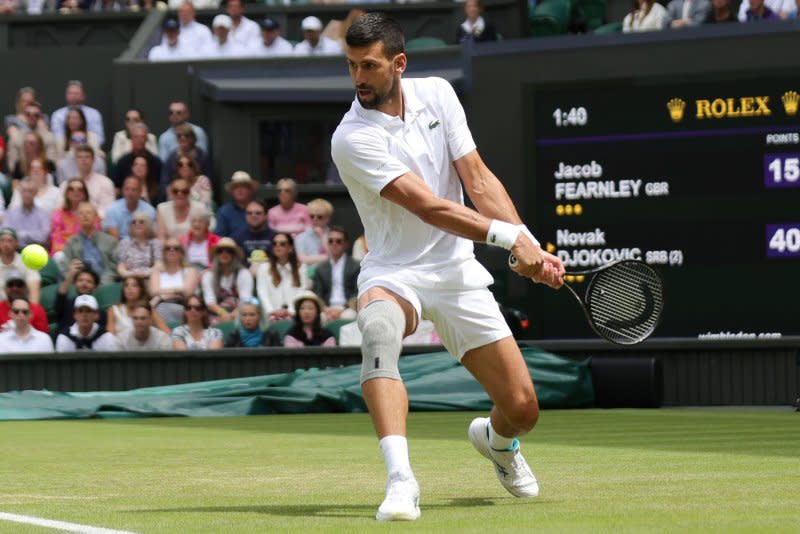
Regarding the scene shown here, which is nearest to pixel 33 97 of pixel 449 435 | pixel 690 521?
pixel 449 435

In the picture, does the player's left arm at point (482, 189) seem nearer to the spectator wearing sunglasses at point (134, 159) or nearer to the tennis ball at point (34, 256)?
the tennis ball at point (34, 256)

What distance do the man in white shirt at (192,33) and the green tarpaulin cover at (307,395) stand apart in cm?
588

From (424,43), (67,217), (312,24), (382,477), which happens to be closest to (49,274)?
(67,217)

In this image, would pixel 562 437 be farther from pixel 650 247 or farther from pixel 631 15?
pixel 631 15

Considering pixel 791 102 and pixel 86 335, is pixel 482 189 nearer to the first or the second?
pixel 791 102

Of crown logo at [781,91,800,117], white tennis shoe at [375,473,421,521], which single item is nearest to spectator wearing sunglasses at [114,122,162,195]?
crown logo at [781,91,800,117]

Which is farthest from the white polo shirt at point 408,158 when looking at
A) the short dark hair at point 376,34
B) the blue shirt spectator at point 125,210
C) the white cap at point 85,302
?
the blue shirt spectator at point 125,210

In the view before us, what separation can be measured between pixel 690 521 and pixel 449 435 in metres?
5.91

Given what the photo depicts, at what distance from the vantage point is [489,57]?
15.7 metres

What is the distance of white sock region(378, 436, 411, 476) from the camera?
5.57m

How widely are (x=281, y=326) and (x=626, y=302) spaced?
31.2 ft

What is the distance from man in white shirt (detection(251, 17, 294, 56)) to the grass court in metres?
7.38

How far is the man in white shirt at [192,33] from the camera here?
64.5ft

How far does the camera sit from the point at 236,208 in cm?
1731
